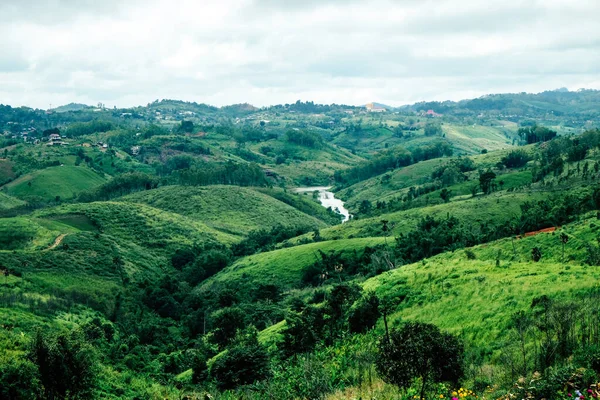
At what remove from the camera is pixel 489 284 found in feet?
141

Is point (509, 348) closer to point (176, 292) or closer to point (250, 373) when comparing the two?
point (250, 373)

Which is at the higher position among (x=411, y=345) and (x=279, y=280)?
(x=411, y=345)

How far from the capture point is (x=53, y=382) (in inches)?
1275

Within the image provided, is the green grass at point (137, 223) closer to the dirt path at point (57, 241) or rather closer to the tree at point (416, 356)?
the dirt path at point (57, 241)

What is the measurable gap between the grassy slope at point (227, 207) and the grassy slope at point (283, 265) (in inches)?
1805

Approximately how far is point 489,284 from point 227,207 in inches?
5177

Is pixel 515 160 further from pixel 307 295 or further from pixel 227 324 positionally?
pixel 227 324

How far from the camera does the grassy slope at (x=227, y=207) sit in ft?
521

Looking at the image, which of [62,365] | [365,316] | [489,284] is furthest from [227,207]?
[62,365]

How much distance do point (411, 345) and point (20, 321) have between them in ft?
155

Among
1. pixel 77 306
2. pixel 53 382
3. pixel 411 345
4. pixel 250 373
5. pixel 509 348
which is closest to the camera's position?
pixel 411 345

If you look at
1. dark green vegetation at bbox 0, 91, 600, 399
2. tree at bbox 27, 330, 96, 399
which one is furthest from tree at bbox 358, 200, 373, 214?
tree at bbox 27, 330, 96, 399

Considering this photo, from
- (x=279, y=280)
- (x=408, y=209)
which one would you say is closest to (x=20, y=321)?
(x=279, y=280)

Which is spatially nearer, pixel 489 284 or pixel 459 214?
pixel 489 284
